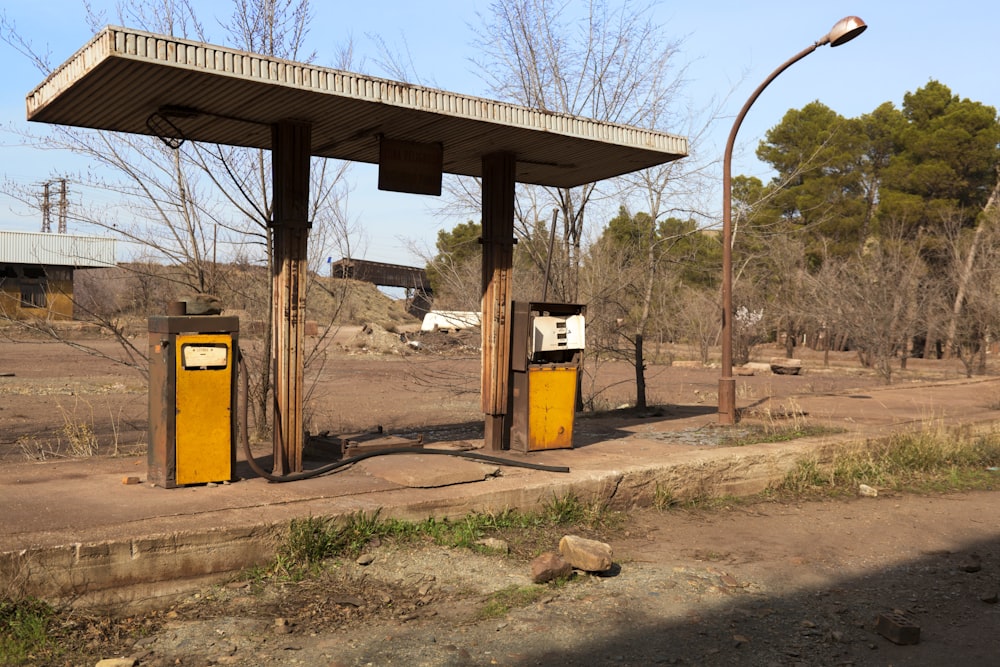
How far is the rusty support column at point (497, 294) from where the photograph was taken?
8.99 metres

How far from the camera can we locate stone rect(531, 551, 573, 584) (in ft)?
19.2

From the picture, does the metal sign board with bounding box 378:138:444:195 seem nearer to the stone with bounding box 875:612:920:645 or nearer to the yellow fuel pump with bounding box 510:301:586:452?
the yellow fuel pump with bounding box 510:301:586:452

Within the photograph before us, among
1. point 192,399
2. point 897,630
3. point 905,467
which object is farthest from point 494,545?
point 905,467

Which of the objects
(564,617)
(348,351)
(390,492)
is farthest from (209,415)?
(348,351)

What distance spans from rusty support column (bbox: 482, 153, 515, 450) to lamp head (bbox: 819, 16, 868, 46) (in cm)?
505

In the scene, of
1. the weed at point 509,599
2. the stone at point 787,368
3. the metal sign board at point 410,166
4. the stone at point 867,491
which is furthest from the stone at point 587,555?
the stone at point 787,368

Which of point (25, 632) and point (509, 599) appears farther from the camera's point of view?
point (509, 599)

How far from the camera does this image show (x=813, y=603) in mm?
5762

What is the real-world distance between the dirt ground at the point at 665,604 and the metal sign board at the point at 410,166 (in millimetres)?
3750

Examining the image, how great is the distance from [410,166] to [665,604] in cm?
493

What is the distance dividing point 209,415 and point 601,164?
17.3 feet

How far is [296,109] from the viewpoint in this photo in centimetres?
726

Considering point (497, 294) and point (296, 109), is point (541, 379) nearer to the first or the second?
point (497, 294)

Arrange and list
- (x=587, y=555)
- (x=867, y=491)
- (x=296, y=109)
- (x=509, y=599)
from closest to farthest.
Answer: (x=509, y=599)
(x=587, y=555)
(x=296, y=109)
(x=867, y=491)
